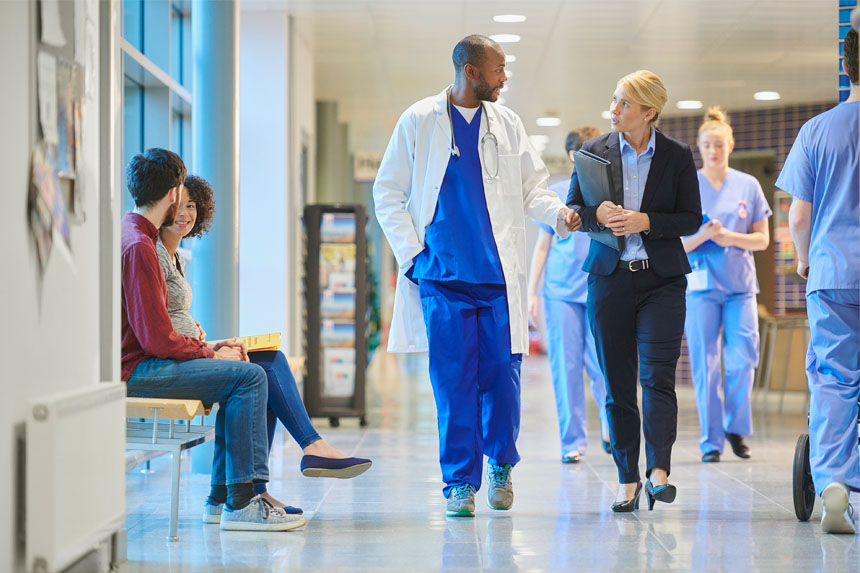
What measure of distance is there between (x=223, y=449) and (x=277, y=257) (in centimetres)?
376

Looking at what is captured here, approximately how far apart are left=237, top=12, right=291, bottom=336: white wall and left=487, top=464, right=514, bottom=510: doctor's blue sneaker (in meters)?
3.57

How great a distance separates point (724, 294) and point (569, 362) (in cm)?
90

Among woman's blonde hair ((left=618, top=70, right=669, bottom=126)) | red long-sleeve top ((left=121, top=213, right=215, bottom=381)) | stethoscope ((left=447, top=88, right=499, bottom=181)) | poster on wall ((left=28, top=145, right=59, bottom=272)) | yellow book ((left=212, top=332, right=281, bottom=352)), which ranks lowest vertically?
yellow book ((left=212, top=332, right=281, bottom=352))

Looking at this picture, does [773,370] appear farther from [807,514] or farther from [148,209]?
[148,209]

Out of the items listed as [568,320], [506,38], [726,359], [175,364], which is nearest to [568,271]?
[568,320]

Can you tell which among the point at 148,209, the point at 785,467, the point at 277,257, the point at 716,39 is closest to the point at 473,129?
the point at 148,209

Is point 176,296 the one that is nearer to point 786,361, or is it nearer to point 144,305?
point 144,305

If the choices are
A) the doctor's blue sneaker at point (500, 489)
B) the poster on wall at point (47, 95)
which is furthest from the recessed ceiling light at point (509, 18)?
the poster on wall at point (47, 95)

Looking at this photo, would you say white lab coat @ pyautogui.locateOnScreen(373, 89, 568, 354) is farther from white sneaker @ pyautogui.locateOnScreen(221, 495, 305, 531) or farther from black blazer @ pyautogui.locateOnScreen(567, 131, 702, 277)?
white sneaker @ pyautogui.locateOnScreen(221, 495, 305, 531)

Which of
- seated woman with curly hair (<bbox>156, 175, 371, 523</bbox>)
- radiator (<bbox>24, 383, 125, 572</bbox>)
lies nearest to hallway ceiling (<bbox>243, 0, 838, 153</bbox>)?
seated woman with curly hair (<bbox>156, 175, 371, 523</bbox>)

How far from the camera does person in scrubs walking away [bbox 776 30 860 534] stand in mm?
3420

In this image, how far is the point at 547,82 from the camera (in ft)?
34.0

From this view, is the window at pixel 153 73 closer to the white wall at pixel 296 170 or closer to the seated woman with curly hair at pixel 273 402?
the white wall at pixel 296 170

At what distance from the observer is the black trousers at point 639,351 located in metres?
3.83
